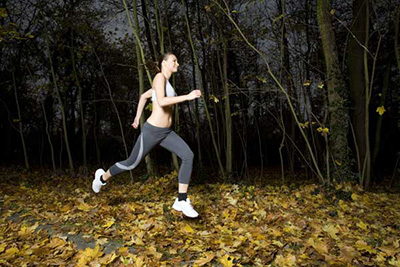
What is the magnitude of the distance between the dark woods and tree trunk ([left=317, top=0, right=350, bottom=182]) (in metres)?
0.02

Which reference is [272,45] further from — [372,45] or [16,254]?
[16,254]

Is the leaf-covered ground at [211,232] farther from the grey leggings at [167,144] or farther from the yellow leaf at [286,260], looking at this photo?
the grey leggings at [167,144]

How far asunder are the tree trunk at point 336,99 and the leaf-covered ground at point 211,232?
1451mm

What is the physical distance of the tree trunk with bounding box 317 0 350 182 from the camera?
7.21m

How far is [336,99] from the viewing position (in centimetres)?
725

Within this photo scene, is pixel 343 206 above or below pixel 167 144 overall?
below

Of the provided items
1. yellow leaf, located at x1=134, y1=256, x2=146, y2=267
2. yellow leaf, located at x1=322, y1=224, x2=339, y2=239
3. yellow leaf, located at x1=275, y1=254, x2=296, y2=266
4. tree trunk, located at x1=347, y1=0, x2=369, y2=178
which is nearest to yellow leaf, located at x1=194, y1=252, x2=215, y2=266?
yellow leaf, located at x1=134, y1=256, x2=146, y2=267

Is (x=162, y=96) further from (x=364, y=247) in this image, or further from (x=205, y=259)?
(x=364, y=247)

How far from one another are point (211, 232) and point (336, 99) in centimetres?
481

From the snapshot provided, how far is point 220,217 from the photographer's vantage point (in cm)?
451

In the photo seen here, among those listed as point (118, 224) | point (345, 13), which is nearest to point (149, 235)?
point (118, 224)

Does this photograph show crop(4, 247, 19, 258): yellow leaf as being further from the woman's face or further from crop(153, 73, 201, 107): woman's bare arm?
the woman's face

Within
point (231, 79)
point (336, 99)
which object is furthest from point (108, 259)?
point (231, 79)

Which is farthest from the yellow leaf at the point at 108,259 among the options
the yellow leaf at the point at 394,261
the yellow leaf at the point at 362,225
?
the yellow leaf at the point at 362,225
